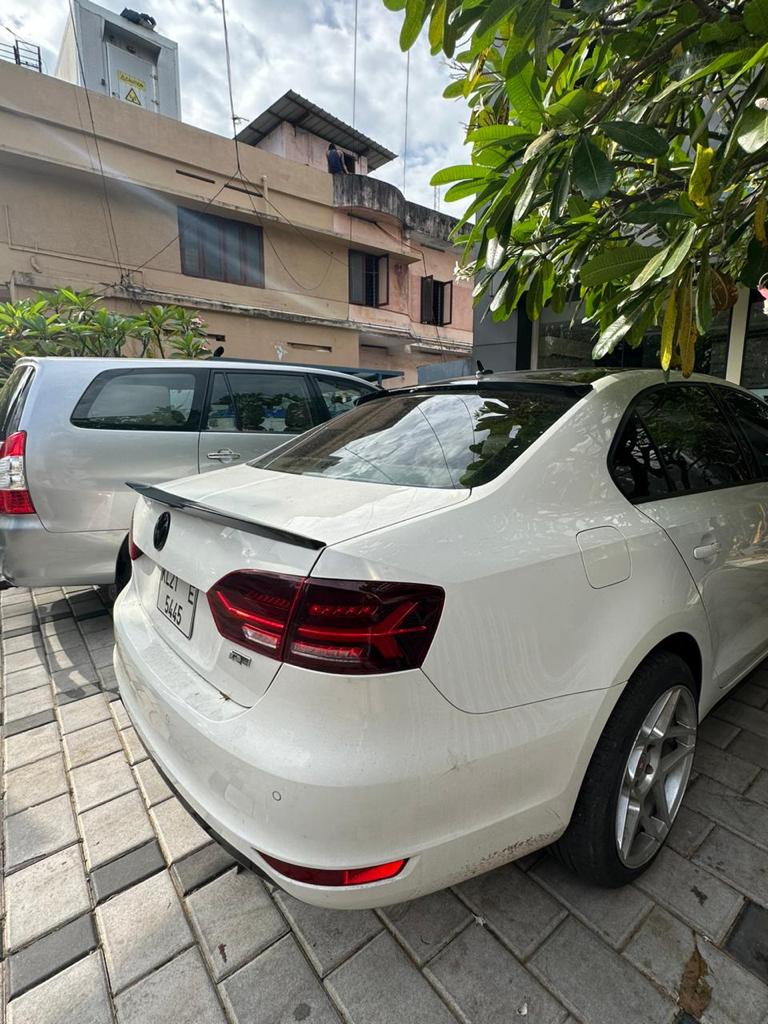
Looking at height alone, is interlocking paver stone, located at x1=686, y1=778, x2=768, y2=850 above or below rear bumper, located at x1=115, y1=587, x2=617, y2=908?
below

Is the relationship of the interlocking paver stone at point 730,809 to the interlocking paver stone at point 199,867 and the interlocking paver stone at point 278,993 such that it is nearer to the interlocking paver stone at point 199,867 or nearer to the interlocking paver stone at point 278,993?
the interlocking paver stone at point 278,993

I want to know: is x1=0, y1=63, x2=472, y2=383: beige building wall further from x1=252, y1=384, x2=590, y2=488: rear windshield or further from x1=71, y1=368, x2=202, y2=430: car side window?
x1=252, y1=384, x2=590, y2=488: rear windshield

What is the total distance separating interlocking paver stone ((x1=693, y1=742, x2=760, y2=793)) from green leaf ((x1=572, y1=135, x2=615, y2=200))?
2.13 metres

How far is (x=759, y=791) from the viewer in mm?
2041

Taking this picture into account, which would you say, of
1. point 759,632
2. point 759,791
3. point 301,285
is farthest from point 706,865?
point 301,285

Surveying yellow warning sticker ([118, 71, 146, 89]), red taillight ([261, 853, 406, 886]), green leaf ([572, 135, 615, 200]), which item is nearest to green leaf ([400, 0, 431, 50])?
green leaf ([572, 135, 615, 200])

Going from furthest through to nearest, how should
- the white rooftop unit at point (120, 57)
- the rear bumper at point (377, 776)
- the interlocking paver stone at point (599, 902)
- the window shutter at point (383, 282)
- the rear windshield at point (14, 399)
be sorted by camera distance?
the white rooftop unit at point (120, 57), the window shutter at point (383, 282), the rear windshield at point (14, 399), the interlocking paver stone at point (599, 902), the rear bumper at point (377, 776)

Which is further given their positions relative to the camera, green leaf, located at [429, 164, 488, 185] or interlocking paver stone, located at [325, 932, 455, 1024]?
green leaf, located at [429, 164, 488, 185]

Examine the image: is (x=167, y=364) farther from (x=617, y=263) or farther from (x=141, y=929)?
(x=141, y=929)

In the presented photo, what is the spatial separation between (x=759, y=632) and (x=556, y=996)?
169cm

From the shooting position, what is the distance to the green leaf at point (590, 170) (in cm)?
159

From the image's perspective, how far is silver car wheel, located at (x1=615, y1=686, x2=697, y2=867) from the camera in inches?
63.6

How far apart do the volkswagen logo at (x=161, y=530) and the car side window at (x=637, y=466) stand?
1.38m

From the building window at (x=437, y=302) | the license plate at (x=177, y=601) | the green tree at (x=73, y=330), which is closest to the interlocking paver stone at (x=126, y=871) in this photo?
the license plate at (x=177, y=601)
